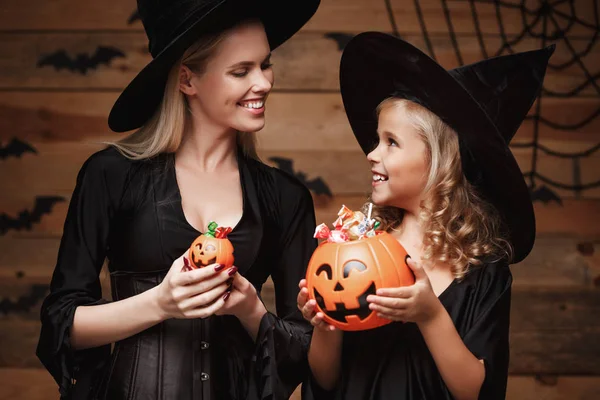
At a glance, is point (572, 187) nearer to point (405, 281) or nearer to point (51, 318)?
point (405, 281)

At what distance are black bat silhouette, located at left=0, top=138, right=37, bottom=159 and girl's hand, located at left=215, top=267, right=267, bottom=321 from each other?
6.10 feet

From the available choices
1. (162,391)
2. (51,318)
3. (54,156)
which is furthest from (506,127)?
(54,156)

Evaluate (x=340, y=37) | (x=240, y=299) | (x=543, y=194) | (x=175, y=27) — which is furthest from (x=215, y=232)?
(x=543, y=194)

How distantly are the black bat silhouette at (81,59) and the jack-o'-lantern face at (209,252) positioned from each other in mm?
1837

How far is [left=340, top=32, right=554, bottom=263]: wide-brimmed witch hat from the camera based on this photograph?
72.7 inches

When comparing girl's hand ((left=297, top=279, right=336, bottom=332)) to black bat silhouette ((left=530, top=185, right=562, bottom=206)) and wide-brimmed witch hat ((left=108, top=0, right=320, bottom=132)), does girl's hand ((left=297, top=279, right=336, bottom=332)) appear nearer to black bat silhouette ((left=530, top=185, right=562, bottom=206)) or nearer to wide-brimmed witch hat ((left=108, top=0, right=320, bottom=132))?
wide-brimmed witch hat ((left=108, top=0, right=320, bottom=132))

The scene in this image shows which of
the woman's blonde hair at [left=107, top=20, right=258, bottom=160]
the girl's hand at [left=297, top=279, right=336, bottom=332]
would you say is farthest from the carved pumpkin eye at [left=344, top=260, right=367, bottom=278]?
the woman's blonde hair at [left=107, top=20, right=258, bottom=160]

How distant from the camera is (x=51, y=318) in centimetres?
190

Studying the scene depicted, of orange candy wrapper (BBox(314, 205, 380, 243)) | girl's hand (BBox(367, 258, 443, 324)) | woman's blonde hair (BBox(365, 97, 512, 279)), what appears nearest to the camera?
girl's hand (BBox(367, 258, 443, 324))

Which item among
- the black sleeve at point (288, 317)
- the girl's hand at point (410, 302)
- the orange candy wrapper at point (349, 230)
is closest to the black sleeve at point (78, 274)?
the black sleeve at point (288, 317)

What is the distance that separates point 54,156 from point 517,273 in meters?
2.04

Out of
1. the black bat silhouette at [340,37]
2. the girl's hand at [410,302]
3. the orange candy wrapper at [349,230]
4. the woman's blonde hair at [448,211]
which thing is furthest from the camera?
the black bat silhouette at [340,37]

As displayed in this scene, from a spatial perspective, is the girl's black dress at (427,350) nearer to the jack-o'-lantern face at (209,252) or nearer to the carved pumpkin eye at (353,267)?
the carved pumpkin eye at (353,267)

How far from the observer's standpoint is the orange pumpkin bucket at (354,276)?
172cm
